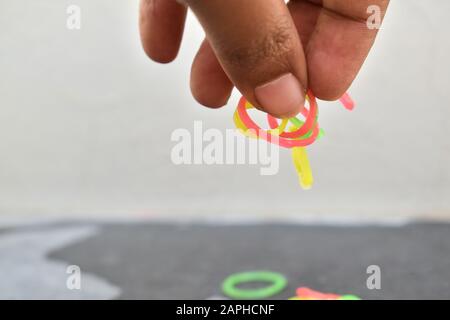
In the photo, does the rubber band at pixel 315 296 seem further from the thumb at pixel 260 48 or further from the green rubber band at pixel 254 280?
the thumb at pixel 260 48

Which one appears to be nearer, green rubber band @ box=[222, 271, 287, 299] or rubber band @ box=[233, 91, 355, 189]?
rubber band @ box=[233, 91, 355, 189]

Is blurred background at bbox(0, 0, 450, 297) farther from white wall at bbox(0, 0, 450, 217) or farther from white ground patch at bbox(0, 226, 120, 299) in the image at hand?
white ground patch at bbox(0, 226, 120, 299)

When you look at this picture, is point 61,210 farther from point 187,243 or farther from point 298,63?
point 298,63

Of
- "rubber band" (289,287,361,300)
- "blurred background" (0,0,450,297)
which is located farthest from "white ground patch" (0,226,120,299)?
"rubber band" (289,287,361,300)
